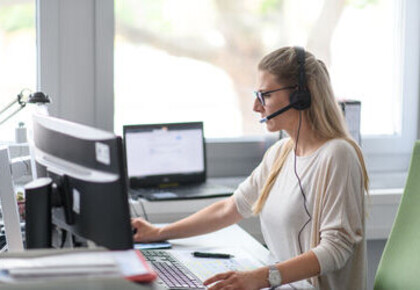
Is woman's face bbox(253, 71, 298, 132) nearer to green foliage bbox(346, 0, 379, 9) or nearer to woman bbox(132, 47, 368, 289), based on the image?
woman bbox(132, 47, 368, 289)

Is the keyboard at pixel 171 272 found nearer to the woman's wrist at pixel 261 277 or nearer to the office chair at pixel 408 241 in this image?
the woman's wrist at pixel 261 277

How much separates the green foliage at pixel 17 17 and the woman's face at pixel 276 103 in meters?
1.09

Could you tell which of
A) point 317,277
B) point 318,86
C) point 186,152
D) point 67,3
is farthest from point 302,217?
point 67,3

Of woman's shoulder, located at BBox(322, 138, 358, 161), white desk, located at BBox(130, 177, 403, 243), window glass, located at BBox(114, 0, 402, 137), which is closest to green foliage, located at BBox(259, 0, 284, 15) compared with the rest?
window glass, located at BBox(114, 0, 402, 137)

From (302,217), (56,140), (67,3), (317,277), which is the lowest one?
(317,277)

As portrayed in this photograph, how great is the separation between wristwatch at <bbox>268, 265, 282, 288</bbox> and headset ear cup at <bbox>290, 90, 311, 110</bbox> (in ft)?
1.75

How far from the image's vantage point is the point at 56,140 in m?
1.64

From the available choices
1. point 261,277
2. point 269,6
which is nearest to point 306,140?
point 261,277

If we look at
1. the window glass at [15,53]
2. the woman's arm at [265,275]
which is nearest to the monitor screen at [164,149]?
the window glass at [15,53]

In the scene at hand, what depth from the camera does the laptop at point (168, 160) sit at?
9.54ft

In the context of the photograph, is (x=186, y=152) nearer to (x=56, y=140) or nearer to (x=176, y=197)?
(x=176, y=197)

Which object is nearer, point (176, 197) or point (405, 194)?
point (405, 194)

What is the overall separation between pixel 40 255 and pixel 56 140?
0.47 m

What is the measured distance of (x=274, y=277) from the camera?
2.00 meters
